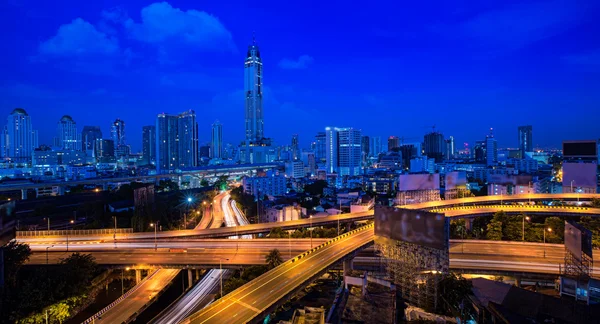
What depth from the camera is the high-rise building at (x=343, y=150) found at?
8506 cm

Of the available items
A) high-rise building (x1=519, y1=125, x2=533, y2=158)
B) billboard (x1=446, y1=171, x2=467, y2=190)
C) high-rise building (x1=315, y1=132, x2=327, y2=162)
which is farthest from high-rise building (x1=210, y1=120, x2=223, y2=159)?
billboard (x1=446, y1=171, x2=467, y2=190)

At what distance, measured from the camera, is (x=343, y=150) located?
283ft

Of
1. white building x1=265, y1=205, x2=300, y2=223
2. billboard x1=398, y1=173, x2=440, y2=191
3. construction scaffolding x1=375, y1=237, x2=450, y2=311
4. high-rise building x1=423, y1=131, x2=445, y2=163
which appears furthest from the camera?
high-rise building x1=423, y1=131, x2=445, y2=163

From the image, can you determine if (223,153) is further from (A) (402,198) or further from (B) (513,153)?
(A) (402,198)

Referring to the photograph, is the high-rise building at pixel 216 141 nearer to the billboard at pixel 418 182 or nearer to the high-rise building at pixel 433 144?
the high-rise building at pixel 433 144

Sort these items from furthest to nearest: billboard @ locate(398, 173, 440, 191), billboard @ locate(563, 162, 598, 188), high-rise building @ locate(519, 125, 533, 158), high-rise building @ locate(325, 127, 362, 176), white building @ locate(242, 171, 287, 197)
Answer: high-rise building @ locate(519, 125, 533, 158)
high-rise building @ locate(325, 127, 362, 176)
white building @ locate(242, 171, 287, 197)
billboard @ locate(398, 173, 440, 191)
billboard @ locate(563, 162, 598, 188)

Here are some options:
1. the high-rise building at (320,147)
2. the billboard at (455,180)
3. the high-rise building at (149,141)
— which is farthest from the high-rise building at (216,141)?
the billboard at (455,180)

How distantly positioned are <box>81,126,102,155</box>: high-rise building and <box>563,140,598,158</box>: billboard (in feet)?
516

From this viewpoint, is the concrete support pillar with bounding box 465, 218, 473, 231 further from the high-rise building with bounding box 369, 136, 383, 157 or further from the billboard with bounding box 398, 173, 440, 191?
the high-rise building with bounding box 369, 136, 383, 157

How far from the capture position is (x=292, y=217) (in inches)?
1276

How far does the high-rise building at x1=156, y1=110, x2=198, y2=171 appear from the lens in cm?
9862

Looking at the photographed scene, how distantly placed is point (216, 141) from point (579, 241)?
17111 cm

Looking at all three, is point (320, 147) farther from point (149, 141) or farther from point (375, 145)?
point (149, 141)

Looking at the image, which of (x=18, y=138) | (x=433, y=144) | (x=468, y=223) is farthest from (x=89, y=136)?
(x=468, y=223)
